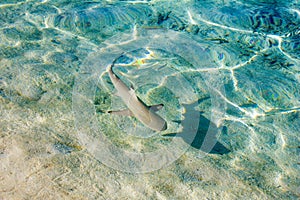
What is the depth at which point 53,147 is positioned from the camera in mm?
4250

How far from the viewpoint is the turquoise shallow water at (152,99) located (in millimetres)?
4078

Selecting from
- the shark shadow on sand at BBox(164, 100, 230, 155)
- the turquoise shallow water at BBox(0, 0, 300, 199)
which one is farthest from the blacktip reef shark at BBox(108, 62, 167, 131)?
the shark shadow on sand at BBox(164, 100, 230, 155)

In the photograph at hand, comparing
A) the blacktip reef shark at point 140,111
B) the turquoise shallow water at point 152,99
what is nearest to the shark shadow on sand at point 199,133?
the turquoise shallow water at point 152,99

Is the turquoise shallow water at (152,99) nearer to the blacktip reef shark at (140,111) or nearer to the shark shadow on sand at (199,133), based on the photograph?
the shark shadow on sand at (199,133)

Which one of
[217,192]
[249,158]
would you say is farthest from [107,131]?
[249,158]

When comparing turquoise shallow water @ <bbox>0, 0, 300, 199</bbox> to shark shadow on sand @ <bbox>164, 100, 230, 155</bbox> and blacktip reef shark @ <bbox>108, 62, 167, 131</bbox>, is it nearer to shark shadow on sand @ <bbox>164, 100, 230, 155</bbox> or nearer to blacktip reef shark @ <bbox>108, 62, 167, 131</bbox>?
shark shadow on sand @ <bbox>164, 100, 230, 155</bbox>

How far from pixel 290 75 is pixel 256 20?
7.23 feet

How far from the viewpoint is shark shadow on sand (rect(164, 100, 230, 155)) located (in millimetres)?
4777

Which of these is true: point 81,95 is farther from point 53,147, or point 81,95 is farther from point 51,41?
point 51,41

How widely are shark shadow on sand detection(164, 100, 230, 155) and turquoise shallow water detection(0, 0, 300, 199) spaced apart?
2 centimetres

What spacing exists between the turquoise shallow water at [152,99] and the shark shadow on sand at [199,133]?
0.02 meters

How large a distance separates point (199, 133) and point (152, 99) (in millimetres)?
1096

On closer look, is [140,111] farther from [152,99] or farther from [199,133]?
[199,133]

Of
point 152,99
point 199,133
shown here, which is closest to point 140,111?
point 152,99
